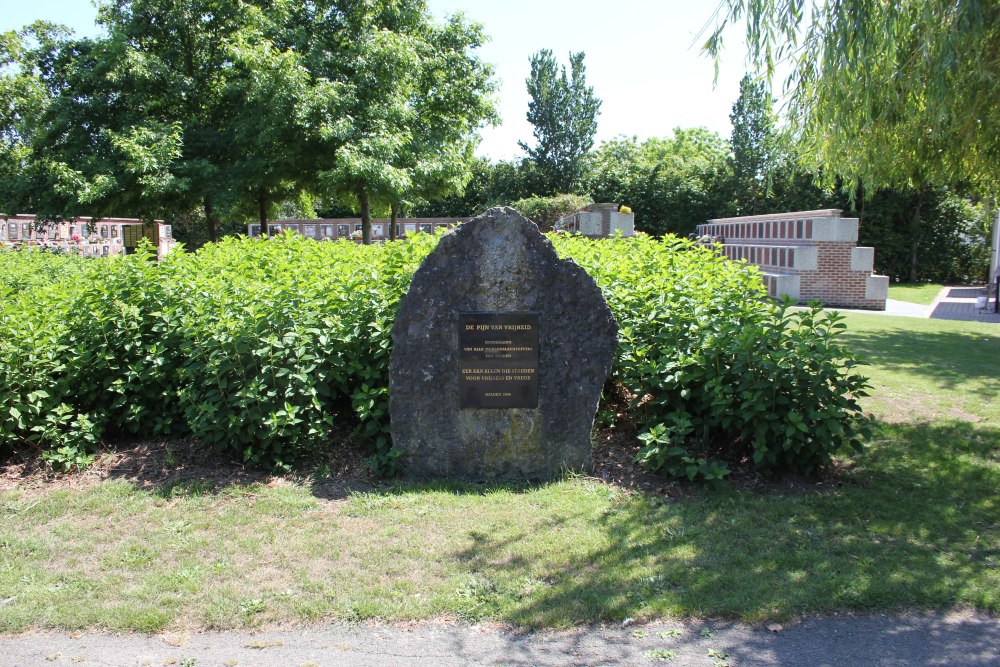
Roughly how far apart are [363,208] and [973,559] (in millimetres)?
16106

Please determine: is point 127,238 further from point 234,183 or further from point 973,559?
point 973,559

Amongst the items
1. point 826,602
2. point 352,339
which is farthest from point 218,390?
point 826,602

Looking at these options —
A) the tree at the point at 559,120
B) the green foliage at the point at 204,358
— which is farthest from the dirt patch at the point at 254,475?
the tree at the point at 559,120

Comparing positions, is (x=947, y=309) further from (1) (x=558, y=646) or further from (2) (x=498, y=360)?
(1) (x=558, y=646)

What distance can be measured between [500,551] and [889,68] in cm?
499

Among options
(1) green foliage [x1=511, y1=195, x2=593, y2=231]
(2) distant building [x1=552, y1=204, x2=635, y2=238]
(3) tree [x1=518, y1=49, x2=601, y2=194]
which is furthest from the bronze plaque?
(3) tree [x1=518, y1=49, x2=601, y2=194]

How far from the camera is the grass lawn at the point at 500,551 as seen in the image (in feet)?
12.4

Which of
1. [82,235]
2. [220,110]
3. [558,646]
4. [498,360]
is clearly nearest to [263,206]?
[220,110]

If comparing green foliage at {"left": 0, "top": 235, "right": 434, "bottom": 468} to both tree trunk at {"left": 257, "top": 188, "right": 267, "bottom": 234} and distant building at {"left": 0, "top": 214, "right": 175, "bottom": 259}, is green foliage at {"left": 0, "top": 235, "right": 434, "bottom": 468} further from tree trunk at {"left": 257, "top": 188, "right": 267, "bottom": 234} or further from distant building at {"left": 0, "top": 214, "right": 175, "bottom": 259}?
tree trunk at {"left": 257, "top": 188, "right": 267, "bottom": 234}

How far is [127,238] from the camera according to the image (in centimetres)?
1797

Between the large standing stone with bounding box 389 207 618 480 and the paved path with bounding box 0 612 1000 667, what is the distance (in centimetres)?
197

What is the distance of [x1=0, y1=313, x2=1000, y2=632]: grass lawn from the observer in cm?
379

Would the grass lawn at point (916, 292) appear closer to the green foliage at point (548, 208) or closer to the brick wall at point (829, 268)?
the brick wall at point (829, 268)

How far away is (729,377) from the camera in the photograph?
556cm
